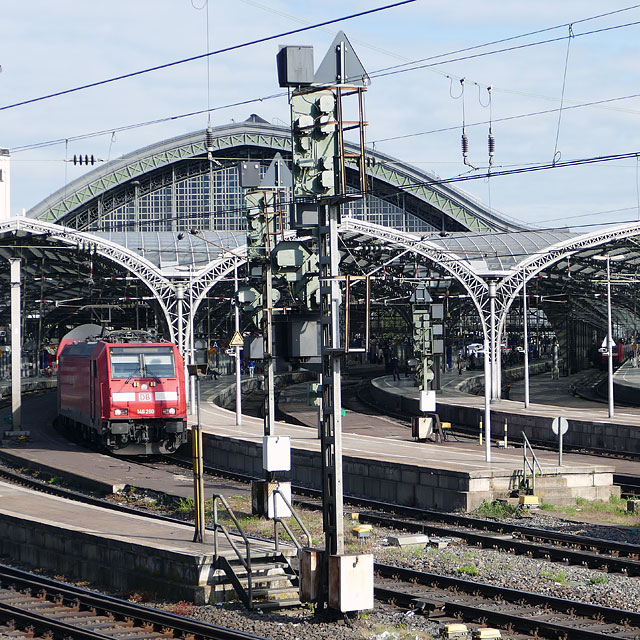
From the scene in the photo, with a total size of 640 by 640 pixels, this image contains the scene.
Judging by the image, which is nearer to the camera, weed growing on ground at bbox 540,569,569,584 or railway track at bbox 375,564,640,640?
railway track at bbox 375,564,640,640

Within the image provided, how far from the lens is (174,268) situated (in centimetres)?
4544

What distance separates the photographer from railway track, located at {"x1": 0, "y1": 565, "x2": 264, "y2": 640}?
12.0m

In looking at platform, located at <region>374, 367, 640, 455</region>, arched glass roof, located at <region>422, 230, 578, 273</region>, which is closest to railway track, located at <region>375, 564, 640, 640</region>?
platform, located at <region>374, 367, 640, 455</region>

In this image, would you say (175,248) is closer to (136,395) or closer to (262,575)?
(136,395)

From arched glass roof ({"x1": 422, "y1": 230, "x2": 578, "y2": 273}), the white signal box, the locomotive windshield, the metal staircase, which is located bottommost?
the metal staircase

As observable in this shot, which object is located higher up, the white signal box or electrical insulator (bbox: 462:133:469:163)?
electrical insulator (bbox: 462:133:469:163)

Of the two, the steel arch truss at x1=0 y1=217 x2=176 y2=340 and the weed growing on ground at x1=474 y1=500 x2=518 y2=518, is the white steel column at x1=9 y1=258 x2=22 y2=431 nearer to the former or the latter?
the steel arch truss at x1=0 y1=217 x2=176 y2=340

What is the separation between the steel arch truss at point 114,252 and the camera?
41.8 m

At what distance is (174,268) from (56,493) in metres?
21.6

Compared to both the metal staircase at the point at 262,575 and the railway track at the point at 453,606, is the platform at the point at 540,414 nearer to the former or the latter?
the railway track at the point at 453,606

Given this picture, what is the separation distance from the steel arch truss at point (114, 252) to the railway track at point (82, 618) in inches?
1111

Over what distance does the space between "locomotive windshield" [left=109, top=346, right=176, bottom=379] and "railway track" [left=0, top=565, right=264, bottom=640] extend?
1491 cm

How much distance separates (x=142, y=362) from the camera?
99.1 ft

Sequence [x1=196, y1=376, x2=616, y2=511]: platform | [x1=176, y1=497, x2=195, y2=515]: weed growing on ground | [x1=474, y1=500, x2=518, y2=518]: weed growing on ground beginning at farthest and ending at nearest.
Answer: [x1=196, y1=376, x2=616, y2=511]: platform
[x1=474, y1=500, x2=518, y2=518]: weed growing on ground
[x1=176, y1=497, x2=195, y2=515]: weed growing on ground
